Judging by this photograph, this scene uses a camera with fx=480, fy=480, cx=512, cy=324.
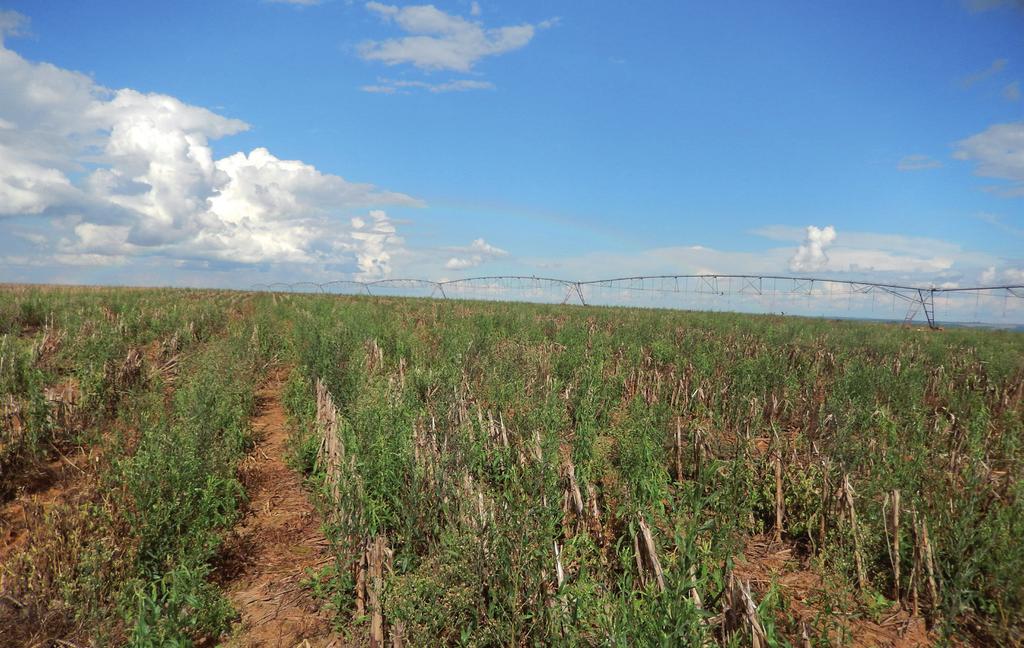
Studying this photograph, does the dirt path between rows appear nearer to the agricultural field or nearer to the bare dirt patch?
the agricultural field

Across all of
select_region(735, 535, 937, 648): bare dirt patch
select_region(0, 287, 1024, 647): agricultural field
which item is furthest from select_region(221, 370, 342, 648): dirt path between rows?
select_region(735, 535, 937, 648): bare dirt patch

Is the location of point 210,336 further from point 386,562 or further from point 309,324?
point 386,562

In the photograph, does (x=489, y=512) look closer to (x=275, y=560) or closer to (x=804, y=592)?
(x=275, y=560)

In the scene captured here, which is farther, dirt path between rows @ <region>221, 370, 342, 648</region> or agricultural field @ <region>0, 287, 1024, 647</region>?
dirt path between rows @ <region>221, 370, 342, 648</region>

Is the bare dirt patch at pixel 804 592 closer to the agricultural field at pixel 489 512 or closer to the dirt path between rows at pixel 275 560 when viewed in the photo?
the agricultural field at pixel 489 512

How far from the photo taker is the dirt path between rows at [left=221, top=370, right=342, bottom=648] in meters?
3.09

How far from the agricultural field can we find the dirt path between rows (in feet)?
0.06

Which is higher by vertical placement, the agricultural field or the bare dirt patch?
the agricultural field

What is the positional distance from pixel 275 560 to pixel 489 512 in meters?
1.96

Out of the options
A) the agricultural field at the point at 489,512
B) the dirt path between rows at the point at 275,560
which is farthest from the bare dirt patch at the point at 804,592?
the dirt path between rows at the point at 275,560

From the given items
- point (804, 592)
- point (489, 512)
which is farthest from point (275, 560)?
point (804, 592)

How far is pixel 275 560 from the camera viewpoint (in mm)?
3865

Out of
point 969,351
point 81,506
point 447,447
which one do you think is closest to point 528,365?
point 447,447

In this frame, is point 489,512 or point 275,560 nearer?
point 489,512
